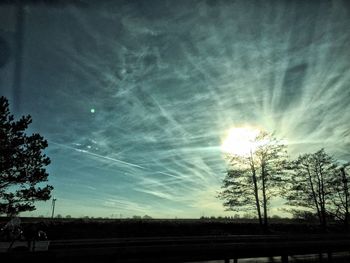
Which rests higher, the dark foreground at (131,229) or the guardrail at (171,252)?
the dark foreground at (131,229)

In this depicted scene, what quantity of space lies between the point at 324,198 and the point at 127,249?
34188 mm

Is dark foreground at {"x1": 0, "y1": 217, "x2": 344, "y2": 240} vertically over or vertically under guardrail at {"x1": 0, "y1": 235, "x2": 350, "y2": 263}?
over

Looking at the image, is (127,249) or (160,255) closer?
(127,249)

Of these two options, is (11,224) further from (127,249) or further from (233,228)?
(233,228)

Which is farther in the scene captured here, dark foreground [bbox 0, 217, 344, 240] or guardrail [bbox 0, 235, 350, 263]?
dark foreground [bbox 0, 217, 344, 240]

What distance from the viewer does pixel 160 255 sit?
7.09m

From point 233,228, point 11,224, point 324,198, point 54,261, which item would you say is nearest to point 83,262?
point 54,261

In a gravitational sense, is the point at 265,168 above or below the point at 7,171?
above

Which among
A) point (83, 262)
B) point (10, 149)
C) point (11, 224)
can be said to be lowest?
point (83, 262)

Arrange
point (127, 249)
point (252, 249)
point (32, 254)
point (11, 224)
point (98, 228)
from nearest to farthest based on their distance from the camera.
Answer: point (32, 254) → point (127, 249) → point (252, 249) → point (11, 224) → point (98, 228)

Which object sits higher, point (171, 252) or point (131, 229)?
point (131, 229)

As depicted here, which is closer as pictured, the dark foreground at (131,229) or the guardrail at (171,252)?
the guardrail at (171,252)

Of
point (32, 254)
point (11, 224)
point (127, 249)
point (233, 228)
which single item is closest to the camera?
point (32, 254)

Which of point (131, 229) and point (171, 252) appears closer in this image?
point (171, 252)
